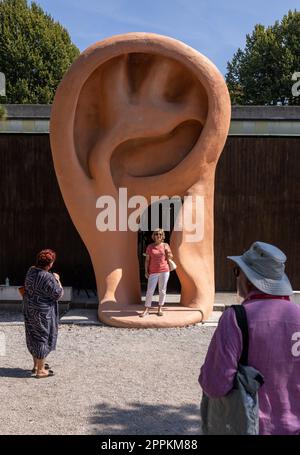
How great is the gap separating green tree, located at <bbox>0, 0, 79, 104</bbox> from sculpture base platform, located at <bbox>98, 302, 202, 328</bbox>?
18.7 meters

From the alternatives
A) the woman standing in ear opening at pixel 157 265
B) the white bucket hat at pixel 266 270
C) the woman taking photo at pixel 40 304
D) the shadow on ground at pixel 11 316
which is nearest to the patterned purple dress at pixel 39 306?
the woman taking photo at pixel 40 304

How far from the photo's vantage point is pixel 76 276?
382 inches

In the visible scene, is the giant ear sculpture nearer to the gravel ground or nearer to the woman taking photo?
the gravel ground

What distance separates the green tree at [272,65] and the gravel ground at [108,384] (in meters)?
20.7

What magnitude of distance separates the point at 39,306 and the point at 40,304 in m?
0.02

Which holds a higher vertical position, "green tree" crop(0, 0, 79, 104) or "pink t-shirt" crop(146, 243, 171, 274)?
"green tree" crop(0, 0, 79, 104)

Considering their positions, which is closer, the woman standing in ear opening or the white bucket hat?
the white bucket hat

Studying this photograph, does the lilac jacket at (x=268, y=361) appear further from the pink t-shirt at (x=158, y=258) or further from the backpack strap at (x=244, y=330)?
the pink t-shirt at (x=158, y=258)

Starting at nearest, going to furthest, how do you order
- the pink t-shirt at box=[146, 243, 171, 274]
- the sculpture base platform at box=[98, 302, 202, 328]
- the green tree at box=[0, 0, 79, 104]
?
the sculpture base platform at box=[98, 302, 202, 328] → the pink t-shirt at box=[146, 243, 171, 274] → the green tree at box=[0, 0, 79, 104]

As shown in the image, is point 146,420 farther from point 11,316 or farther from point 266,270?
point 11,316

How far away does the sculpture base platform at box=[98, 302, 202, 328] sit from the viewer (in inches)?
275

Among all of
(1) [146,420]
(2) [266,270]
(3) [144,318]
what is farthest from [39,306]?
(2) [266,270]

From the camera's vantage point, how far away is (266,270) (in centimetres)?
221

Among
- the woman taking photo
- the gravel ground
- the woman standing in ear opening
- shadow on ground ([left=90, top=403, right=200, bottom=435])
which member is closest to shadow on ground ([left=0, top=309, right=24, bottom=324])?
the gravel ground
